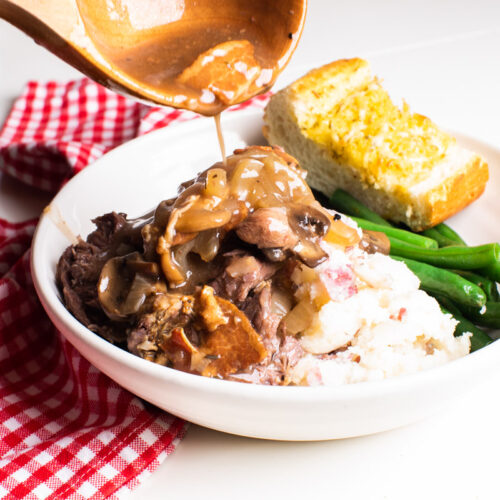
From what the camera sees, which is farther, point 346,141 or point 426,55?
point 426,55

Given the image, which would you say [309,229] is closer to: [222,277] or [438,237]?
[222,277]

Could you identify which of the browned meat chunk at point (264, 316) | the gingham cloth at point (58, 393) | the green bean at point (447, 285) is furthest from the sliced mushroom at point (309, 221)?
the gingham cloth at point (58, 393)

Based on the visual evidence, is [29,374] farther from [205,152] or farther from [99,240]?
[205,152]

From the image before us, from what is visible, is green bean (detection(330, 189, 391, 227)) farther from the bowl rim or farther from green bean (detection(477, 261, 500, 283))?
the bowl rim

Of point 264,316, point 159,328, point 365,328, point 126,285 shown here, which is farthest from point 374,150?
point 159,328

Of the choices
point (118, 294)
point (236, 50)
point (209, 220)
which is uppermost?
point (236, 50)

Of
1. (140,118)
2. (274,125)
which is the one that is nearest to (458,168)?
(274,125)
